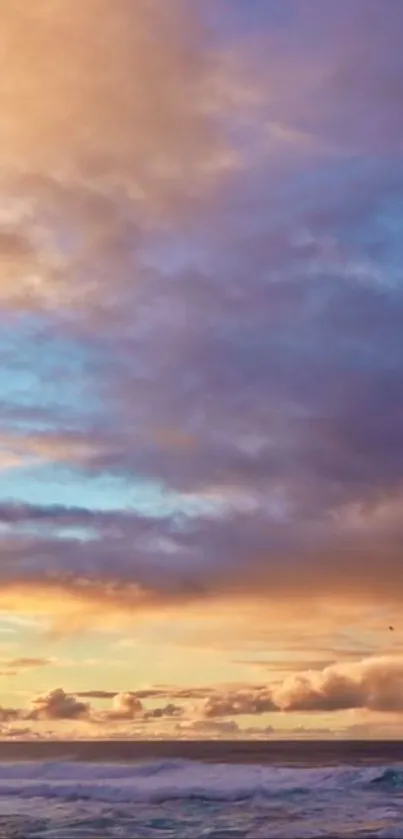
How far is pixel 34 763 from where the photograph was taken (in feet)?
123

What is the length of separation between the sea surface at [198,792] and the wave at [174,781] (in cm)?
4

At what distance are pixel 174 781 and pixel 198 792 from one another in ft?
11.0

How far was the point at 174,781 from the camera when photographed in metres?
32.6

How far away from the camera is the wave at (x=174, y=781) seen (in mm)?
28750

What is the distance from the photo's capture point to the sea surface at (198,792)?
22.2 metres

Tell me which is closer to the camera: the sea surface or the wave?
the sea surface

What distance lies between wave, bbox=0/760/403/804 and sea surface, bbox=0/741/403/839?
4 cm

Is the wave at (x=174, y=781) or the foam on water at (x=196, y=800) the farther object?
the wave at (x=174, y=781)

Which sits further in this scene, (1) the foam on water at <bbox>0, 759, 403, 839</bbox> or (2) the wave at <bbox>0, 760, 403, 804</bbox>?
(2) the wave at <bbox>0, 760, 403, 804</bbox>

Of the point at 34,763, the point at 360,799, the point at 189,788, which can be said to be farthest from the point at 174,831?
the point at 34,763

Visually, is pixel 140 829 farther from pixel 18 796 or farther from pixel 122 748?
pixel 122 748

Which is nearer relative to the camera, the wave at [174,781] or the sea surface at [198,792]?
the sea surface at [198,792]

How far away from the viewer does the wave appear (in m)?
28.8

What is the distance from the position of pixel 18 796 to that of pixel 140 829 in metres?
7.17
